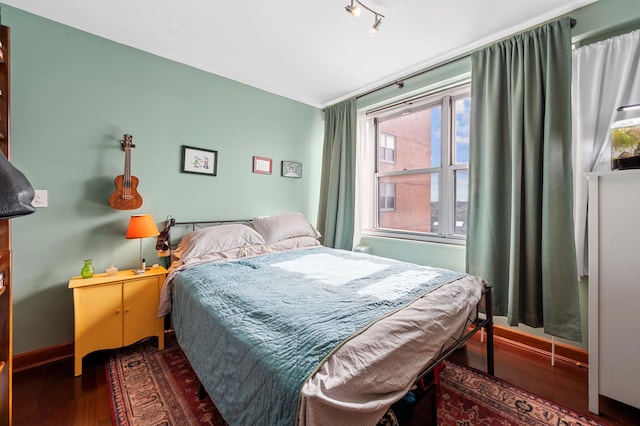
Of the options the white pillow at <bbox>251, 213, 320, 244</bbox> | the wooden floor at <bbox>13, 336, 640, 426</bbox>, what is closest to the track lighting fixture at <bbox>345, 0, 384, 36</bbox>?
the white pillow at <bbox>251, 213, 320, 244</bbox>

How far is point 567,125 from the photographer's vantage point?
1956mm

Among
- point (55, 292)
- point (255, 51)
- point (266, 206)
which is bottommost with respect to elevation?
point (55, 292)

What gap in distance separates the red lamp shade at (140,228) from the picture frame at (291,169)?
1682mm

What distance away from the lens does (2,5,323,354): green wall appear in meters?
2.05

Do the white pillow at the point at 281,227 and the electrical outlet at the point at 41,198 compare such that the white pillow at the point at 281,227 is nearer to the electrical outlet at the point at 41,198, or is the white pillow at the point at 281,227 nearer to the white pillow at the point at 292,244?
the white pillow at the point at 292,244

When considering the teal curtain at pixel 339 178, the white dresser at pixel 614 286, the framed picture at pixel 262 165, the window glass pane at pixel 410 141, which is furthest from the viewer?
the teal curtain at pixel 339 178

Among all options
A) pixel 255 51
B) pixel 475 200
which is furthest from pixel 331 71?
pixel 475 200

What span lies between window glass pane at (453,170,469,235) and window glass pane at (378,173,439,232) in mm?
216

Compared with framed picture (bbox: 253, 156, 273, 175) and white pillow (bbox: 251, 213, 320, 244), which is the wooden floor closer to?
white pillow (bbox: 251, 213, 320, 244)

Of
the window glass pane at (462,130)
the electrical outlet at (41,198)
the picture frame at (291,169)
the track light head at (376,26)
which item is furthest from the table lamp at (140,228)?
the window glass pane at (462,130)

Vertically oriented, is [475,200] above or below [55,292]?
above

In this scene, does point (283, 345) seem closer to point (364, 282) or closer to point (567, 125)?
point (364, 282)

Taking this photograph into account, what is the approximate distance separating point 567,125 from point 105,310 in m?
3.60

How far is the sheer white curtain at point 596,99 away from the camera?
5.98 feet
